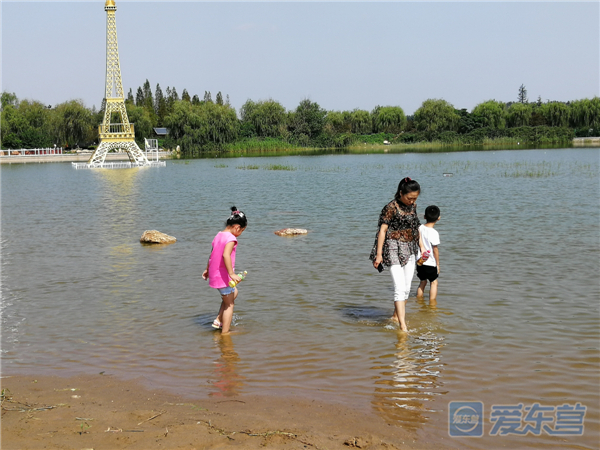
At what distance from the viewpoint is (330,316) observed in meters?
8.73

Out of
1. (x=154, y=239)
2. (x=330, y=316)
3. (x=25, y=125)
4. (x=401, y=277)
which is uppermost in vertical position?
(x=25, y=125)

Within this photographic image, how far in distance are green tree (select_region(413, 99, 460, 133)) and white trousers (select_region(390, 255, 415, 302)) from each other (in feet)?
302

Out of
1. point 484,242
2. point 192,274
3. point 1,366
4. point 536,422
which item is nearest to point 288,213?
point 484,242

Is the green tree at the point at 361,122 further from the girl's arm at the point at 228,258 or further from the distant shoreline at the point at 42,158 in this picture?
the girl's arm at the point at 228,258

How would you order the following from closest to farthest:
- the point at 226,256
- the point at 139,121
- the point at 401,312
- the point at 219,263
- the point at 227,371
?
1. the point at 227,371
2. the point at 226,256
3. the point at 219,263
4. the point at 401,312
5. the point at 139,121

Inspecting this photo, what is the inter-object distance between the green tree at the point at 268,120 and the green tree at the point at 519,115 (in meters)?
37.6

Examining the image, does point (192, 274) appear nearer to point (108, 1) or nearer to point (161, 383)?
point (161, 383)

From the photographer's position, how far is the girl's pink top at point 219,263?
7.34 m

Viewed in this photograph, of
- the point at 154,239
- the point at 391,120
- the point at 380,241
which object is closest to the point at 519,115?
the point at 391,120

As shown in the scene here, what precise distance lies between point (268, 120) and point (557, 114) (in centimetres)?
4565

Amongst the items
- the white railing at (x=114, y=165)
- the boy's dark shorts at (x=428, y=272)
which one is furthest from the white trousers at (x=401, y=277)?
the white railing at (x=114, y=165)

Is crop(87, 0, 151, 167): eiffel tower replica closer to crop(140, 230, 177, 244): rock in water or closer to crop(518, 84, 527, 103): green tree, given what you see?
crop(140, 230, 177, 244): rock in water

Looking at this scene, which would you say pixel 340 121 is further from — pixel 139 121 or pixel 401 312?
pixel 401 312

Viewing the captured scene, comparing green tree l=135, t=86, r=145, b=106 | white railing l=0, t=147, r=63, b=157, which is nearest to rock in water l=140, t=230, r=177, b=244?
white railing l=0, t=147, r=63, b=157
